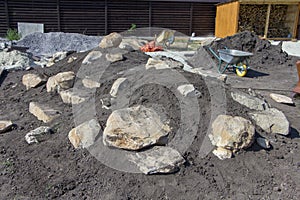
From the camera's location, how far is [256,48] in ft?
26.6

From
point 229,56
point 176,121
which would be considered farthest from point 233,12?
point 176,121

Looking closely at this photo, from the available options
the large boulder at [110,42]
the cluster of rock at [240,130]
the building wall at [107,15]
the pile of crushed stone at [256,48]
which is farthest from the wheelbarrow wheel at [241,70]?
the building wall at [107,15]

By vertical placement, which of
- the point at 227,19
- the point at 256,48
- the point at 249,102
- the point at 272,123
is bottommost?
the point at 272,123

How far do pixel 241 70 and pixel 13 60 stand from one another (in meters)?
5.47

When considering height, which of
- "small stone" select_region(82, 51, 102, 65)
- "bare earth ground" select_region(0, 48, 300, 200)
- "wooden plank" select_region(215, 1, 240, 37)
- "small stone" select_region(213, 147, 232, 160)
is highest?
"wooden plank" select_region(215, 1, 240, 37)

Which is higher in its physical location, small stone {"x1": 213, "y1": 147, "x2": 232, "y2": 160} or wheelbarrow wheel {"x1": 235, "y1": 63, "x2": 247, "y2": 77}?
wheelbarrow wheel {"x1": 235, "y1": 63, "x2": 247, "y2": 77}

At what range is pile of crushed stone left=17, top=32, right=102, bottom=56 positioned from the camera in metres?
9.56

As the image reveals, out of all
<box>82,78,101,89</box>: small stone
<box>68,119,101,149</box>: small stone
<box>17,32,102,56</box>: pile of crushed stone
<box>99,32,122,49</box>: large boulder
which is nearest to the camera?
<box>68,119,101,149</box>: small stone

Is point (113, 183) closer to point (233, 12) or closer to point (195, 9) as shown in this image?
point (233, 12)

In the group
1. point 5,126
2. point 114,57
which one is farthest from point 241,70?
point 5,126

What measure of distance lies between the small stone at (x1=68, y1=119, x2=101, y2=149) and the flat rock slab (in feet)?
1.54

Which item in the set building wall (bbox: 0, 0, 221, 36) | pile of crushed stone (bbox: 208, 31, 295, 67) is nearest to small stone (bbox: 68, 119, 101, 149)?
pile of crushed stone (bbox: 208, 31, 295, 67)

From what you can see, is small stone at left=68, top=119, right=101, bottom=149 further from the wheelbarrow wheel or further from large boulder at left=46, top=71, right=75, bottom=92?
the wheelbarrow wheel

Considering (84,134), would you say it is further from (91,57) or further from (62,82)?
(91,57)
